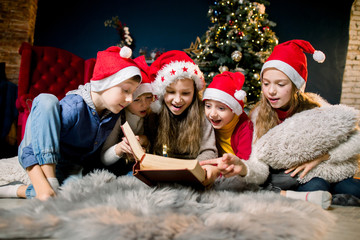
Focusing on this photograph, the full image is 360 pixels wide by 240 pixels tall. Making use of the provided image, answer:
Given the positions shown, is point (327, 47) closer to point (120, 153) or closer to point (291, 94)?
point (291, 94)

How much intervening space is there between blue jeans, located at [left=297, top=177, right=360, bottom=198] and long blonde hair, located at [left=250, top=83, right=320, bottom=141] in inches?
13.5

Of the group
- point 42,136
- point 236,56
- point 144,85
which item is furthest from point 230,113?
point 236,56

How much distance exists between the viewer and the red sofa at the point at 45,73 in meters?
2.71

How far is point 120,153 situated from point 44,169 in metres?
0.39

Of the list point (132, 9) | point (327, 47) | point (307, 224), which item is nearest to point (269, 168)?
point (307, 224)

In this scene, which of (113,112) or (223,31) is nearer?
(113,112)

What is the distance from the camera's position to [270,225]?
2.30 ft

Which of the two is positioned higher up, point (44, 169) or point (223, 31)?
point (223, 31)

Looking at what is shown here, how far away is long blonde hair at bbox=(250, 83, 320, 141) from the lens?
141cm

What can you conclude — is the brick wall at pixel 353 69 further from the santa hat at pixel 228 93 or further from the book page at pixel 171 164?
the book page at pixel 171 164

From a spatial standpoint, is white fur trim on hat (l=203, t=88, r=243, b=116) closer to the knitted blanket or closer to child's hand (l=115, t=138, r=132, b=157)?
the knitted blanket

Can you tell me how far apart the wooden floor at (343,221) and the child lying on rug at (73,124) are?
76mm

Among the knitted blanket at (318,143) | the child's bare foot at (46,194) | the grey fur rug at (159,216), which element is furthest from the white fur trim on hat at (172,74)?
the child's bare foot at (46,194)

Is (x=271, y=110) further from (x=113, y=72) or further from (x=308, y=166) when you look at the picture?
(x=113, y=72)
